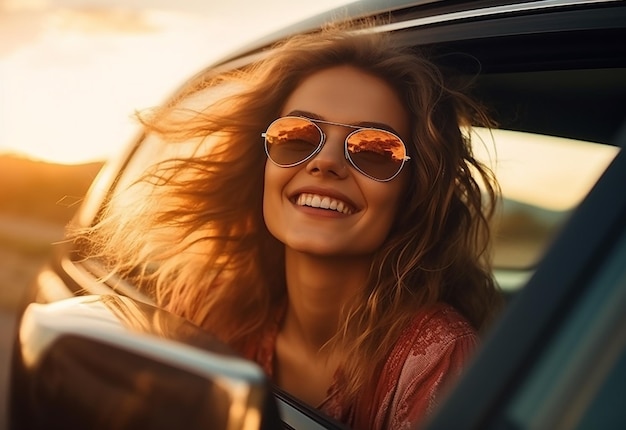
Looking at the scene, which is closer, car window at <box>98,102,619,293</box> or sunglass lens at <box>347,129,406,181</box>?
sunglass lens at <box>347,129,406,181</box>

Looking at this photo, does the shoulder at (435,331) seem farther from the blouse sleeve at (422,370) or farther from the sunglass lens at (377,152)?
the sunglass lens at (377,152)

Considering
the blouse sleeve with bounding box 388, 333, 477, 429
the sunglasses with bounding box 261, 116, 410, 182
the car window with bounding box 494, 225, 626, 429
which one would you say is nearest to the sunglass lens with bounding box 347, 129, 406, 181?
the sunglasses with bounding box 261, 116, 410, 182

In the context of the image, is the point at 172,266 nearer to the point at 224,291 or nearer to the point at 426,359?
the point at 224,291

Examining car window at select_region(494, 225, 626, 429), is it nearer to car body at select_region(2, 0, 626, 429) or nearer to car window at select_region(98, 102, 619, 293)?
car body at select_region(2, 0, 626, 429)

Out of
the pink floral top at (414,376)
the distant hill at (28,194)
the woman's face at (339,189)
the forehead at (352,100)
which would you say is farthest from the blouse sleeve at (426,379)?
the distant hill at (28,194)

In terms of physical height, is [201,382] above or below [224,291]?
above

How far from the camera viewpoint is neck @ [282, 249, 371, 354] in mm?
2578

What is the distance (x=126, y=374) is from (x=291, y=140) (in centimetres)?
132

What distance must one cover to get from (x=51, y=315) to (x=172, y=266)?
5.30 feet

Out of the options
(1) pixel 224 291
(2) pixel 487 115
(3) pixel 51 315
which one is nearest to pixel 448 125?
(2) pixel 487 115

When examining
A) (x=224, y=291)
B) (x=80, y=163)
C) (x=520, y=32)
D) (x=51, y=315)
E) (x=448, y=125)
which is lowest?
(x=224, y=291)

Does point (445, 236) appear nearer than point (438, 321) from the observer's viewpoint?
No

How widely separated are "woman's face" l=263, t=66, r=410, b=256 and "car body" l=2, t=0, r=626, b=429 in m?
0.20

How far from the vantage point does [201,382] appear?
3.69 feet
